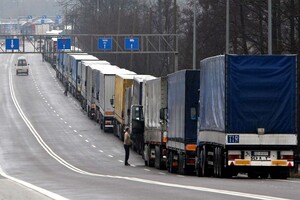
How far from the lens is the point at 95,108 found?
7481cm

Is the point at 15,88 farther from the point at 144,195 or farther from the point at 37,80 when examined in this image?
the point at 144,195

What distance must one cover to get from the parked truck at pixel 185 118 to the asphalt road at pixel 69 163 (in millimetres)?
827

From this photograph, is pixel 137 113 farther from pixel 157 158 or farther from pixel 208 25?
pixel 208 25

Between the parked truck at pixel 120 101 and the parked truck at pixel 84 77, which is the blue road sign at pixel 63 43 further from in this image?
the parked truck at pixel 120 101

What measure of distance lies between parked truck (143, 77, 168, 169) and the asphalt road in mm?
652

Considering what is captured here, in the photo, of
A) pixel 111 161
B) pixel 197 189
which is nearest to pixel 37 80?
pixel 111 161

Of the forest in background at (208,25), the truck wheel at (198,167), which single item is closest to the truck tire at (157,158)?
the truck wheel at (198,167)

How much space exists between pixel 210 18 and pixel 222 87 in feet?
158

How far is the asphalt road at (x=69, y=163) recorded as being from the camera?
21438 mm

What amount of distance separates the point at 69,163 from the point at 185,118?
45.5 feet

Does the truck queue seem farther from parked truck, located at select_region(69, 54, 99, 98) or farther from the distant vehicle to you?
the distant vehicle

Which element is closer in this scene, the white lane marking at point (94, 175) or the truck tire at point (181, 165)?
the white lane marking at point (94, 175)

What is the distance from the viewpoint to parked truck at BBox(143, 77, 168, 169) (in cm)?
4000

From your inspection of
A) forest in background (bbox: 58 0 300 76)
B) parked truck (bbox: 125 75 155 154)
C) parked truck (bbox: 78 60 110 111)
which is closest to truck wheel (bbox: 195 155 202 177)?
parked truck (bbox: 125 75 155 154)
